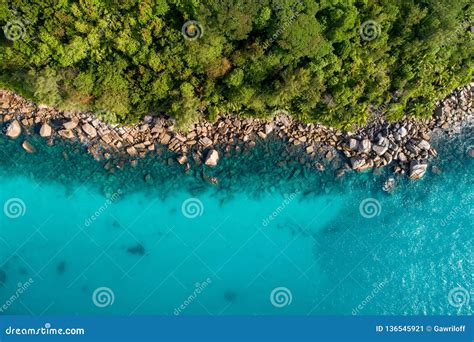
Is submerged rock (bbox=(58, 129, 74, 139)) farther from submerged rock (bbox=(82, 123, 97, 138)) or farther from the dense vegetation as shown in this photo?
the dense vegetation

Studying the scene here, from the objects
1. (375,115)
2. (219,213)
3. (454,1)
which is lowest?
(219,213)

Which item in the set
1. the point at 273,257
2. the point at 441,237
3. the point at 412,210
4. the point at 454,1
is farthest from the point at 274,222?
the point at 454,1

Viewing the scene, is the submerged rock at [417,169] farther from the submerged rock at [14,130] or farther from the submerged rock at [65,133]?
the submerged rock at [14,130]

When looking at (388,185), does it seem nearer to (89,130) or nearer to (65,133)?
(89,130)

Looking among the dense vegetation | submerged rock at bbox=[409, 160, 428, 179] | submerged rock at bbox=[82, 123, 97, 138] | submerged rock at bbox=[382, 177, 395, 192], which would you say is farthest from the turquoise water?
the dense vegetation

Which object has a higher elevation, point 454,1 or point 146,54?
point 454,1

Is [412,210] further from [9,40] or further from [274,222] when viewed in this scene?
[9,40]

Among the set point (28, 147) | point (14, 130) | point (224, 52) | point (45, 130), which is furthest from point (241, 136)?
point (14, 130)
